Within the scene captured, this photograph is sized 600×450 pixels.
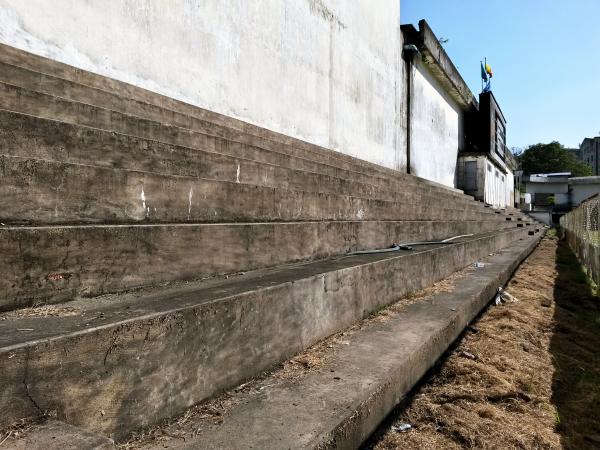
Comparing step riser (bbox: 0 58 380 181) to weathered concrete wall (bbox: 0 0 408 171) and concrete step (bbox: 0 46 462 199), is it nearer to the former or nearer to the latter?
concrete step (bbox: 0 46 462 199)

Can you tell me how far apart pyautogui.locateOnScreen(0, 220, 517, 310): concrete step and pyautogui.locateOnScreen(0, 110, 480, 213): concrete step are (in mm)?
623

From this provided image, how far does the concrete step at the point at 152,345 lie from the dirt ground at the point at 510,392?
13.9 inches

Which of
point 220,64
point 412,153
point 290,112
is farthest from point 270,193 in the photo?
point 412,153

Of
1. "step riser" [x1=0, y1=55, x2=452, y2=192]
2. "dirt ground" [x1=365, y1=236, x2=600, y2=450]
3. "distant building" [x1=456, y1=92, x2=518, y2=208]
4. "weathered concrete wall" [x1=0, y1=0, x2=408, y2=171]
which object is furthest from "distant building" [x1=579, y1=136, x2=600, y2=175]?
"step riser" [x1=0, y1=55, x2=452, y2=192]

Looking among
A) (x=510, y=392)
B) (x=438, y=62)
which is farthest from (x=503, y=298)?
(x=438, y=62)

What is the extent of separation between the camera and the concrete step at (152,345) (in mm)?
1140

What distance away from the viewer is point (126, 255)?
1871 millimetres

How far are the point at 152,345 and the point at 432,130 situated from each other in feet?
54.4

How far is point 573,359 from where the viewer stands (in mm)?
3225

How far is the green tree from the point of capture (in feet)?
198

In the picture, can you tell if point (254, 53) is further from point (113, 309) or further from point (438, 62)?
A: point (438, 62)

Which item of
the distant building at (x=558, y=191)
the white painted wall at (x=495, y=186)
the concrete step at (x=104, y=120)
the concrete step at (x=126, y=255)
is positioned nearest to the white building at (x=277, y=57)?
the concrete step at (x=104, y=120)

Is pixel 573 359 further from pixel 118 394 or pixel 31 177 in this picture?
pixel 31 177

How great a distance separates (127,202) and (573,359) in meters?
3.52
